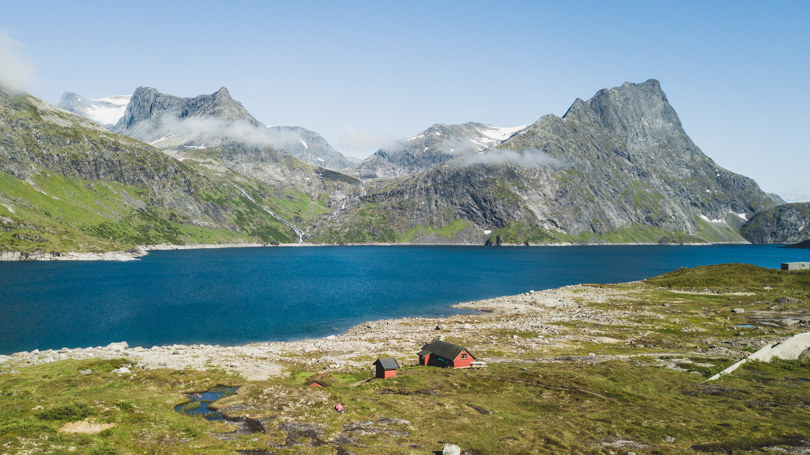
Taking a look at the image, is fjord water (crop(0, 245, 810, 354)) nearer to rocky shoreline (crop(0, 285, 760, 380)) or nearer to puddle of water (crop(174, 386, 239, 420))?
rocky shoreline (crop(0, 285, 760, 380))

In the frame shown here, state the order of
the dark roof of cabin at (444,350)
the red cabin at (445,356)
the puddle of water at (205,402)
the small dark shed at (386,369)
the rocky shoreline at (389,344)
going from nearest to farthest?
the puddle of water at (205,402) → the small dark shed at (386,369) → the red cabin at (445,356) → the dark roof of cabin at (444,350) → the rocky shoreline at (389,344)

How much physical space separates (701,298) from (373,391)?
120 metres

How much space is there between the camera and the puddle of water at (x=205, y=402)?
39.5 m

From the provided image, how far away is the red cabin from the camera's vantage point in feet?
189

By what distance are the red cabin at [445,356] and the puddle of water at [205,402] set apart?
1004 inches

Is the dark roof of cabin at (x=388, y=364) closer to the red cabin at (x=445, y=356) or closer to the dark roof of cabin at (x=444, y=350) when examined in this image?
the red cabin at (x=445, y=356)

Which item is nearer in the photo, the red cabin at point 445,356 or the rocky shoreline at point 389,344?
the red cabin at point 445,356

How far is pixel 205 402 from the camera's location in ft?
142

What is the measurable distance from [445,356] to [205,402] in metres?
30.2

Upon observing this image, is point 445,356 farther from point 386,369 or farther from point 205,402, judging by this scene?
point 205,402

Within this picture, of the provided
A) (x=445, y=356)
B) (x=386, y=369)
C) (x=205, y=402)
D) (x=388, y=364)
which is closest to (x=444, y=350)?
(x=445, y=356)

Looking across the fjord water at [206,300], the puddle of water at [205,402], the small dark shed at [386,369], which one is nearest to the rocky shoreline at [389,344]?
the puddle of water at [205,402]

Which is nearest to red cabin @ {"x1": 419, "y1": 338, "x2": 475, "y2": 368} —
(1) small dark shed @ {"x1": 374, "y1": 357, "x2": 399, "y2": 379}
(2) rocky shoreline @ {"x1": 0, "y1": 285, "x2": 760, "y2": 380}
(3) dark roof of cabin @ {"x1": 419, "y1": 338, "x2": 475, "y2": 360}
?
(3) dark roof of cabin @ {"x1": 419, "y1": 338, "x2": 475, "y2": 360}

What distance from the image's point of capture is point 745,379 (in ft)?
172
